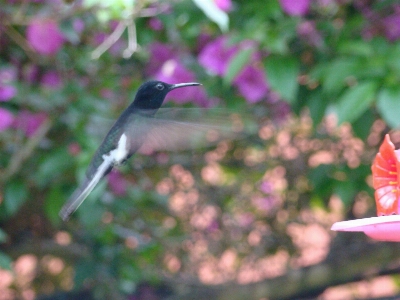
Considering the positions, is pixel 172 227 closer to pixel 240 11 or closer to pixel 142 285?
pixel 142 285

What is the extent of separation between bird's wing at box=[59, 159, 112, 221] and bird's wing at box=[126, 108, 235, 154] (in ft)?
0.29

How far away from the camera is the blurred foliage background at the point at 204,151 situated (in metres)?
1.88

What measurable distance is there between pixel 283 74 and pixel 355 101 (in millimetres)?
240

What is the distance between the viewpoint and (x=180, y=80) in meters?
2.17

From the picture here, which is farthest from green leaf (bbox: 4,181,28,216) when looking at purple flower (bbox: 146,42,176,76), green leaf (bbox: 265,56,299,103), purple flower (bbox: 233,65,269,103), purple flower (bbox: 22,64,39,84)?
green leaf (bbox: 265,56,299,103)

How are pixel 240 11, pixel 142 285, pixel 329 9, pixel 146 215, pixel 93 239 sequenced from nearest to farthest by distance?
1. pixel 240 11
2. pixel 329 9
3. pixel 93 239
4. pixel 146 215
5. pixel 142 285

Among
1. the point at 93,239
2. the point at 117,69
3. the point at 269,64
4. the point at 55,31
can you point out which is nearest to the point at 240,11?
the point at 269,64

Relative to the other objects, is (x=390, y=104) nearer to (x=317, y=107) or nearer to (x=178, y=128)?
(x=317, y=107)

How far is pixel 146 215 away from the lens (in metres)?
3.01

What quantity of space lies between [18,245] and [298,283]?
1395 mm

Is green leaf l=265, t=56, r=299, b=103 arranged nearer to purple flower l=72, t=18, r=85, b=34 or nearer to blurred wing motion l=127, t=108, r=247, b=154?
blurred wing motion l=127, t=108, r=247, b=154

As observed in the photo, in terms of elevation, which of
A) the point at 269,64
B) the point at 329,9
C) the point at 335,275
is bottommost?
the point at 335,275

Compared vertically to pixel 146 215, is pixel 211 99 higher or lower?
higher

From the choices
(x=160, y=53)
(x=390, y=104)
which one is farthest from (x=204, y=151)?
(x=390, y=104)
